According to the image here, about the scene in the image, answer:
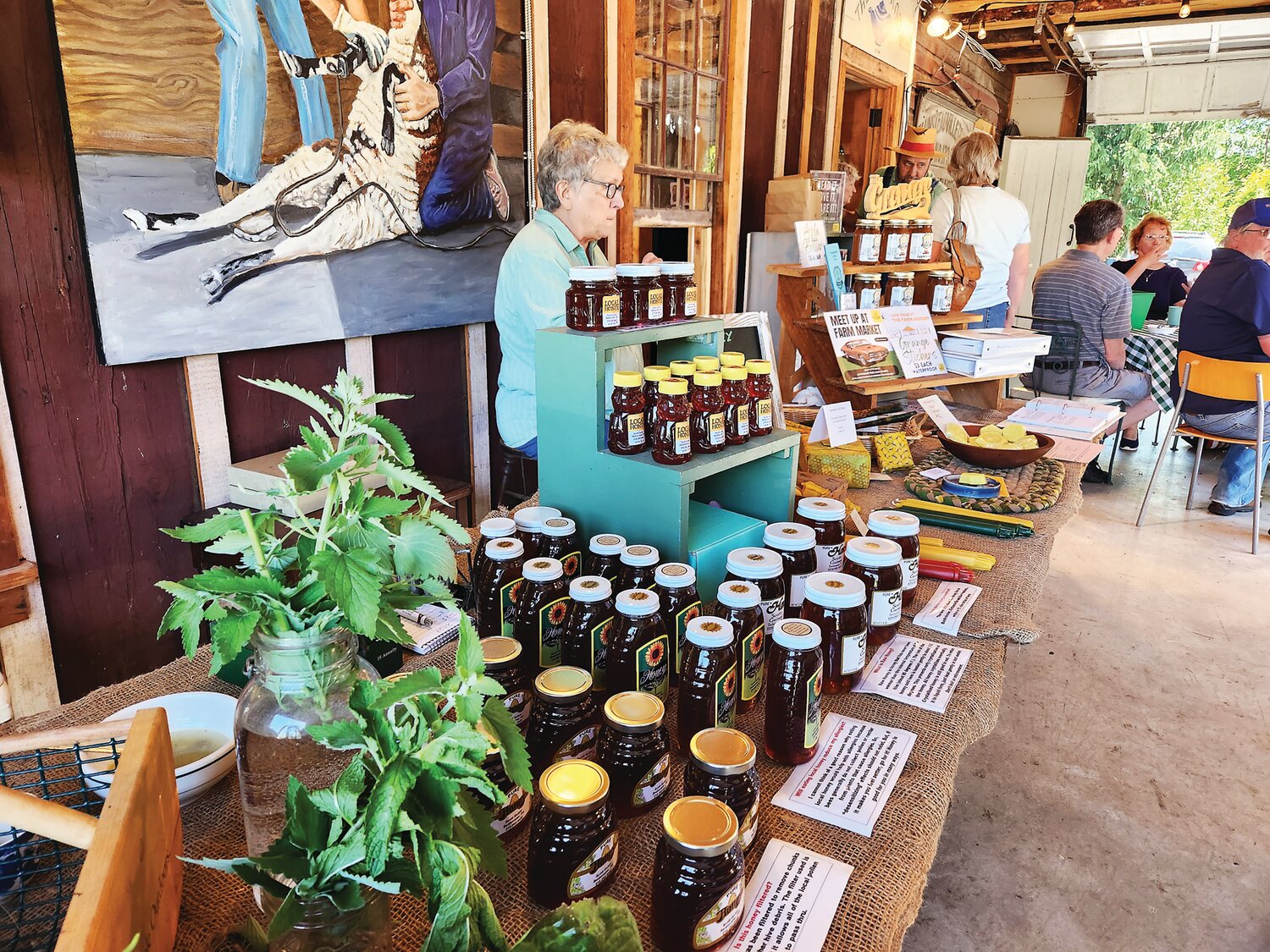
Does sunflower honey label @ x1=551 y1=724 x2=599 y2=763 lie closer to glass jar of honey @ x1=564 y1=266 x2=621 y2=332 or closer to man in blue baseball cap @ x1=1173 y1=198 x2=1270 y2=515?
glass jar of honey @ x1=564 y1=266 x2=621 y2=332

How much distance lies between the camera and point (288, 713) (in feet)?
2.51

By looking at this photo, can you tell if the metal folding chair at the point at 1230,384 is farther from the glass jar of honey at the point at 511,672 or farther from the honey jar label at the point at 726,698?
the glass jar of honey at the point at 511,672

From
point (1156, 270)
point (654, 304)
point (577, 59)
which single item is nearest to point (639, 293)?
point (654, 304)

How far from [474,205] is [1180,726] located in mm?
3030

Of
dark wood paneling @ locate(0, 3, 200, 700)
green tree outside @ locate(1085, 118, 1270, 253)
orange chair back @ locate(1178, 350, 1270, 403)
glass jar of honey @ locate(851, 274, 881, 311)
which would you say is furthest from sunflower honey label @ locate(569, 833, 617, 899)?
green tree outside @ locate(1085, 118, 1270, 253)

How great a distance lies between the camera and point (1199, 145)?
11.9 meters

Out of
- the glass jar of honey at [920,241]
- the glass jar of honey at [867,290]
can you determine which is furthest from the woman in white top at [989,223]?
the glass jar of honey at [867,290]

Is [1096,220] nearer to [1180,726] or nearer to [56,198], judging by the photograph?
[1180,726]

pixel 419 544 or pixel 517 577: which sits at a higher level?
pixel 419 544

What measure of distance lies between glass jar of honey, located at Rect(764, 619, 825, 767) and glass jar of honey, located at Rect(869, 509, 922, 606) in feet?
1.63

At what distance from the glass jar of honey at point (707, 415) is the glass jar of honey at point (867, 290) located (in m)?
1.54

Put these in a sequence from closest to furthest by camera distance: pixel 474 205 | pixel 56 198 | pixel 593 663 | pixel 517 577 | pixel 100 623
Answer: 1. pixel 593 663
2. pixel 517 577
3. pixel 56 198
4. pixel 100 623
5. pixel 474 205

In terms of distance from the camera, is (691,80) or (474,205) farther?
(691,80)

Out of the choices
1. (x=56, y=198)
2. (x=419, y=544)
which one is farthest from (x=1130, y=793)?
(x=56, y=198)
